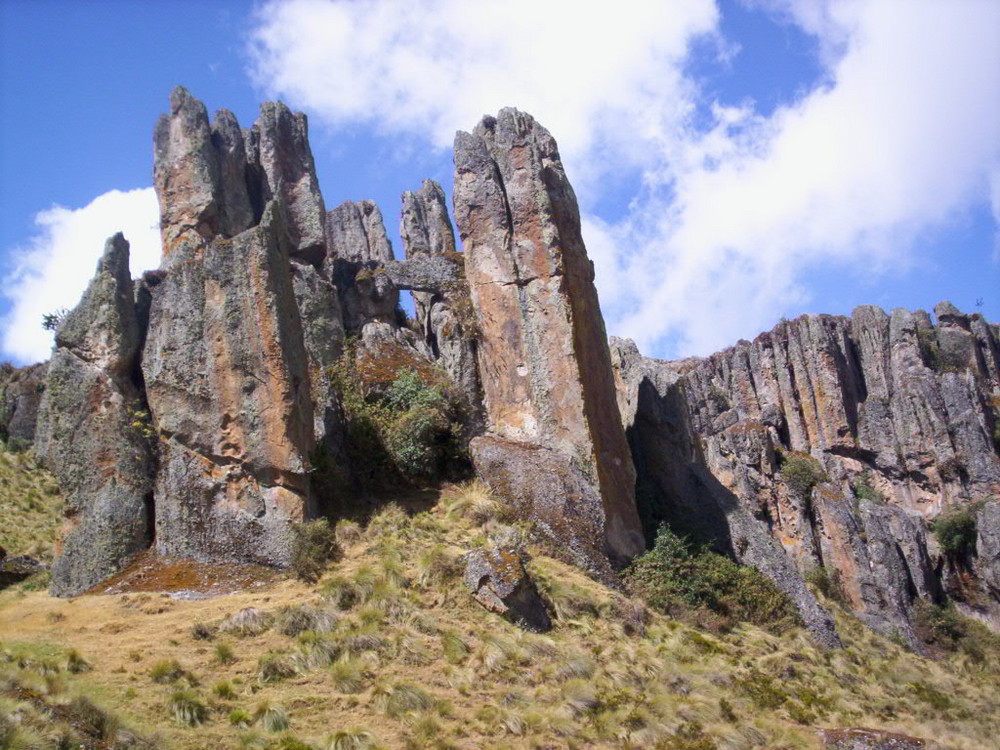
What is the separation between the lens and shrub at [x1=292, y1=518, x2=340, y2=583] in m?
19.2

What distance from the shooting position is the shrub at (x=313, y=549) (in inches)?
757

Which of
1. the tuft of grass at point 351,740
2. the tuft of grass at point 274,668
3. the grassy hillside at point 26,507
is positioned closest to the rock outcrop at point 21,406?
the grassy hillside at point 26,507

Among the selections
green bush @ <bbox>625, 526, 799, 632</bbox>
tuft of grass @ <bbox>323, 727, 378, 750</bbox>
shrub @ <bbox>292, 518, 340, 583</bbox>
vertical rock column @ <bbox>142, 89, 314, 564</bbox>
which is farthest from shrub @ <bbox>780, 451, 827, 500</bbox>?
tuft of grass @ <bbox>323, 727, 378, 750</bbox>

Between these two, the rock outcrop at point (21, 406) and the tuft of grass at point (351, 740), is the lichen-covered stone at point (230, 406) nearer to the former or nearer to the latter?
the tuft of grass at point (351, 740)

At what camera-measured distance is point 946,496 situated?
67.2m

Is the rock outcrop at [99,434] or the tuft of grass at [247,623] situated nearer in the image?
the tuft of grass at [247,623]

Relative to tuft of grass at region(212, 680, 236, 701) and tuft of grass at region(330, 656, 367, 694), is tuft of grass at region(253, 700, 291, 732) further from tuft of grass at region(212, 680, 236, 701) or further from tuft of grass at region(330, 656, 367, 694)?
tuft of grass at region(330, 656, 367, 694)

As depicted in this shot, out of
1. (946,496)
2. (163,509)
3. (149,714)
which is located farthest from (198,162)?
(946,496)

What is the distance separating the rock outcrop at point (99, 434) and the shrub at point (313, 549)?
152 inches

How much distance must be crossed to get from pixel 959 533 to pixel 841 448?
1030 inches

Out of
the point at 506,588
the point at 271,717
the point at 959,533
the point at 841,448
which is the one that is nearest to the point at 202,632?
the point at 271,717

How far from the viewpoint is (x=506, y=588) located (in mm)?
18125

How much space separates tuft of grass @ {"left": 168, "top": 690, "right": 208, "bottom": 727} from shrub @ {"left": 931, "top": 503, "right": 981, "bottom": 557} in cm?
4835

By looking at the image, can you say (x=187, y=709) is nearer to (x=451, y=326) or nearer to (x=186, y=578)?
(x=186, y=578)
